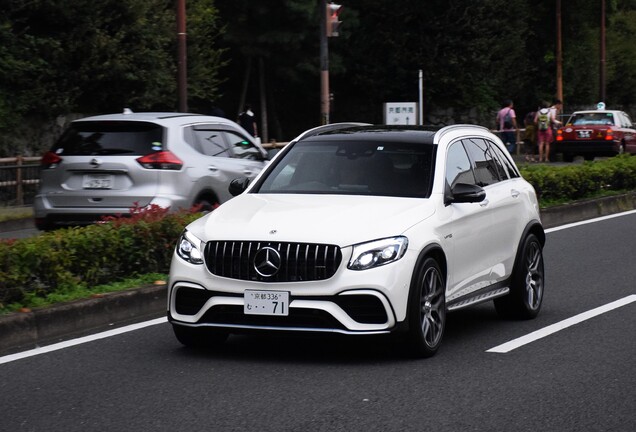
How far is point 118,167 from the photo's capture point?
14.5 m

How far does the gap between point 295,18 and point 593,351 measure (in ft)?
122

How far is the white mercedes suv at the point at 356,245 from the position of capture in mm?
8000

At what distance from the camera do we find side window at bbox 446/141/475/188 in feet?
30.7

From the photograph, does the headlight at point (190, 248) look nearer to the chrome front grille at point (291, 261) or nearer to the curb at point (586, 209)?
the chrome front grille at point (291, 261)

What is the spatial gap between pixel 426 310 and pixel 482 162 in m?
2.08

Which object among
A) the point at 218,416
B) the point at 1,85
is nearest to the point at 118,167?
the point at 218,416

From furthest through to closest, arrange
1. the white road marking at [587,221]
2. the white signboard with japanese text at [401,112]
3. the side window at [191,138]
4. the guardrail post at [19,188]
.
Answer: the white signboard with japanese text at [401,112] < the guardrail post at [19,188] < the white road marking at [587,221] < the side window at [191,138]

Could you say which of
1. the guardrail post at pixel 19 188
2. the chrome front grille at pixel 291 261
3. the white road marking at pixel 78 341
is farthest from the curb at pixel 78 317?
the guardrail post at pixel 19 188

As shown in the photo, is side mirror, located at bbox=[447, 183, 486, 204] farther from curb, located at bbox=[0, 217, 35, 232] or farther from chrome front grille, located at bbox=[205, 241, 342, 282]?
curb, located at bbox=[0, 217, 35, 232]

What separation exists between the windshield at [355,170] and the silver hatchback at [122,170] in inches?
198

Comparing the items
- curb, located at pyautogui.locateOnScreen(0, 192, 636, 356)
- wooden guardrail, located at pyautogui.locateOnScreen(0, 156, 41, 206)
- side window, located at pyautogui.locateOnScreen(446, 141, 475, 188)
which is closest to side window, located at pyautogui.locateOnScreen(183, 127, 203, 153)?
curb, located at pyautogui.locateOnScreen(0, 192, 636, 356)

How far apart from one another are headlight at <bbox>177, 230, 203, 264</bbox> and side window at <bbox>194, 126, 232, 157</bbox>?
6.80 metres

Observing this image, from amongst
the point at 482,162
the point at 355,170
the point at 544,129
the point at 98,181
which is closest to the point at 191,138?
the point at 98,181

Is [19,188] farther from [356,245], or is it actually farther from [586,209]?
[356,245]
